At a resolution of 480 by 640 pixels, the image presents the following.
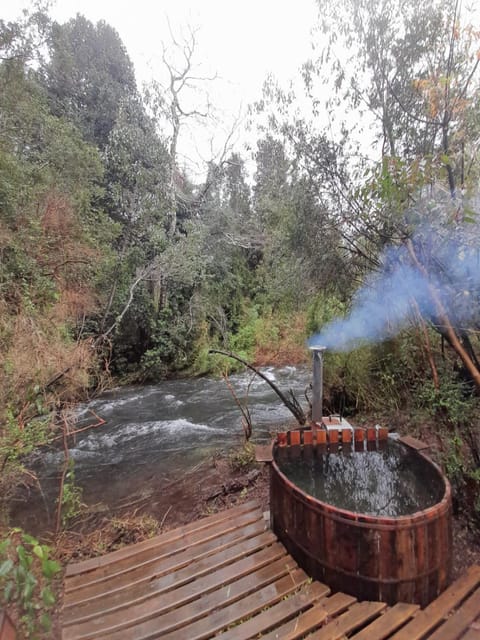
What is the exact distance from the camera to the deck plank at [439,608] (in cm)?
170

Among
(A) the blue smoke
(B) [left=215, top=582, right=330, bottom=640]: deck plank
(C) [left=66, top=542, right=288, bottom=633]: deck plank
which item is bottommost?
(C) [left=66, top=542, right=288, bottom=633]: deck plank

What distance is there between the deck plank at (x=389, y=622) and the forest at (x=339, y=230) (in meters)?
1.21

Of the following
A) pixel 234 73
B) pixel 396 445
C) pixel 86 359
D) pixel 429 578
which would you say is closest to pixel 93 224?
pixel 86 359

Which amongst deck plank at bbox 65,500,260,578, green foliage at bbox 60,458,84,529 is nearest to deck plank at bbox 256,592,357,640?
deck plank at bbox 65,500,260,578

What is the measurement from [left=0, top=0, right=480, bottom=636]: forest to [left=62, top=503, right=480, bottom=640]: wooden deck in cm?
115

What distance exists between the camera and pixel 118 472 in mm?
4367

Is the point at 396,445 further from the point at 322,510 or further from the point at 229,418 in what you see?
the point at 229,418

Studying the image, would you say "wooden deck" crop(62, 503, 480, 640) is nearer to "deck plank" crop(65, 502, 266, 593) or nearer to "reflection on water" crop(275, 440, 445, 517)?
"deck plank" crop(65, 502, 266, 593)

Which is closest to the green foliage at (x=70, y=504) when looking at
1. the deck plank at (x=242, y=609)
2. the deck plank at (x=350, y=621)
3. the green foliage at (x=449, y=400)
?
the deck plank at (x=242, y=609)

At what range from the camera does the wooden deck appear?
5.77ft

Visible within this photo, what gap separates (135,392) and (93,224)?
4341 mm

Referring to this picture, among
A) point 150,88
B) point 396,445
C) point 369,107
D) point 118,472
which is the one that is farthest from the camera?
point 150,88

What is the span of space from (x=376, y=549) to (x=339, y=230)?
3371 millimetres

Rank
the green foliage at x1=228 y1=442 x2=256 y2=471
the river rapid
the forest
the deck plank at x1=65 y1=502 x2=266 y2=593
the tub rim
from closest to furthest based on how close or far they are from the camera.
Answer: the tub rim, the deck plank at x1=65 y1=502 x2=266 y2=593, the forest, the river rapid, the green foliage at x1=228 y1=442 x2=256 y2=471
